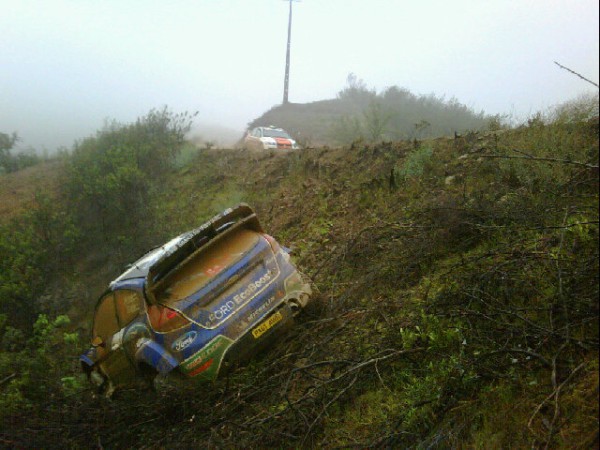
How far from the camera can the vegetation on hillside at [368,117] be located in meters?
16.0

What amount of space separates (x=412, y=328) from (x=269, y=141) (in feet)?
44.5

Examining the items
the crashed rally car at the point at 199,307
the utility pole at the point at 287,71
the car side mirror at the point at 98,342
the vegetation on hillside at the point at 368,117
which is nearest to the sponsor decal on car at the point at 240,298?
the crashed rally car at the point at 199,307

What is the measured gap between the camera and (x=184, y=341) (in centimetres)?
454

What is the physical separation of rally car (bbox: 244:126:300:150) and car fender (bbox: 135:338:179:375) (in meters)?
11.9

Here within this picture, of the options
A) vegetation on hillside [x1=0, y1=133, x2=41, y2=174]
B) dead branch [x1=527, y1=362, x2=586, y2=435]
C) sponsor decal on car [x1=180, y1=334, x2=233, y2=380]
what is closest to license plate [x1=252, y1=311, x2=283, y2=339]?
sponsor decal on car [x1=180, y1=334, x2=233, y2=380]

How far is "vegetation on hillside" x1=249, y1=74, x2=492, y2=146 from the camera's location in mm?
16031

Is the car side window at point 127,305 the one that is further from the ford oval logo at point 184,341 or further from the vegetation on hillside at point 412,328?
the vegetation on hillside at point 412,328

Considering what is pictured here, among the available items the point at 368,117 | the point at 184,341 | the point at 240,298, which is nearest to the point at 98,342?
the point at 184,341

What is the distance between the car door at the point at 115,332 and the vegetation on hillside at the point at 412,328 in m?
0.44

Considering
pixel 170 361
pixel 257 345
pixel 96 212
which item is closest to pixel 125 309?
pixel 170 361

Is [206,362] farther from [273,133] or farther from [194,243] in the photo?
[273,133]

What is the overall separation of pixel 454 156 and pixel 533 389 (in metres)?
5.60

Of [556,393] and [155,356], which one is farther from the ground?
[556,393]

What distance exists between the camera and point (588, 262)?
300 centimetres
